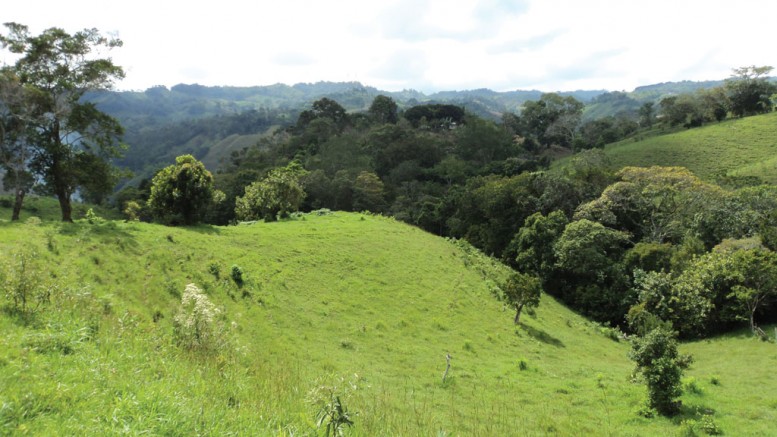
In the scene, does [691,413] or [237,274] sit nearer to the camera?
[691,413]

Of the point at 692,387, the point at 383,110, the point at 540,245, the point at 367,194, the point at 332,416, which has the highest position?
the point at 383,110

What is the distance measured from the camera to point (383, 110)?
116062 millimetres

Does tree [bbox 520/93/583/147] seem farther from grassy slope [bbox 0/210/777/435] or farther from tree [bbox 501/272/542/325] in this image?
tree [bbox 501/272/542/325]

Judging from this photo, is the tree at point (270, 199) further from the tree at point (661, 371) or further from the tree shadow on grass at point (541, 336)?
the tree at point (661, 371)

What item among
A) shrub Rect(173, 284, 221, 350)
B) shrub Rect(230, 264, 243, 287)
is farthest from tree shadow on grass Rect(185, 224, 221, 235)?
shrub Rect(173, 284, 221, 350)

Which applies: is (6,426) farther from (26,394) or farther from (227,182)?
(227,182)

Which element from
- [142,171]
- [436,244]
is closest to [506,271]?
[436,244]

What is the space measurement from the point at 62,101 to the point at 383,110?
99213 millimetres

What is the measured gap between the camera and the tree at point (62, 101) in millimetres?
21062

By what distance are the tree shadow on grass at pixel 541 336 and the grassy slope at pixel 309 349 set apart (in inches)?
5.6

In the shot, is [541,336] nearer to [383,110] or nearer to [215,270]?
[215,270]

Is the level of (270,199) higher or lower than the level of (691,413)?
higher

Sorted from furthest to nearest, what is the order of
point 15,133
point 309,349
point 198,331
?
1. point 15,133
2. point 309,349
3. point 198,331

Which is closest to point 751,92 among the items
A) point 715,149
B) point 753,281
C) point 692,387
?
point 715,149
